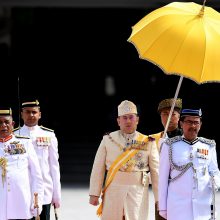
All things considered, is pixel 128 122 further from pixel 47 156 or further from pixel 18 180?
pixel 18 180

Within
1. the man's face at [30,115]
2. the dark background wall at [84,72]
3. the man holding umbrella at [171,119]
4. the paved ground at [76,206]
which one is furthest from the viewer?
the dark background wall at [84,72]

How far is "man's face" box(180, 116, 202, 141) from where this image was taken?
6.93 meters

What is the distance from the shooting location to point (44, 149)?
327 inches

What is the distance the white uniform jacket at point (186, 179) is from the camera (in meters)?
6.95

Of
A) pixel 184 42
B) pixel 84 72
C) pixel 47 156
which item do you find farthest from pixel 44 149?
pixel 84 72

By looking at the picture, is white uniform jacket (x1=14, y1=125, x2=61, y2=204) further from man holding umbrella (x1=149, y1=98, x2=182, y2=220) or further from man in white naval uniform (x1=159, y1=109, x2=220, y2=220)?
man in white naval uniform (x1=159, y1=109, x2=220, y2=220)

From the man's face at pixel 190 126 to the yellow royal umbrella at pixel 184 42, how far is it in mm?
288

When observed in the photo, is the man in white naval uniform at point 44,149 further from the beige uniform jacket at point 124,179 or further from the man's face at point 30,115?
the beige uniform jacket at point 124,179

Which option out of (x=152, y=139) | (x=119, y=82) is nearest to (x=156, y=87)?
(x=119, y=82)

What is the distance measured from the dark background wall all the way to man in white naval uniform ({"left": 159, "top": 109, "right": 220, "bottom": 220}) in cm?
1634

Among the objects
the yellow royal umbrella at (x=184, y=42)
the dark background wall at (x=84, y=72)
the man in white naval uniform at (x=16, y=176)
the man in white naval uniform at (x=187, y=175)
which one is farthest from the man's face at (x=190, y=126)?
the dark background wall at (x=84, y=72)

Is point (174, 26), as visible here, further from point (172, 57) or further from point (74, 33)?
point (74, 33)

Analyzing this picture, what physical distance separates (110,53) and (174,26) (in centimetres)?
1950

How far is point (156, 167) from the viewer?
8.04m
